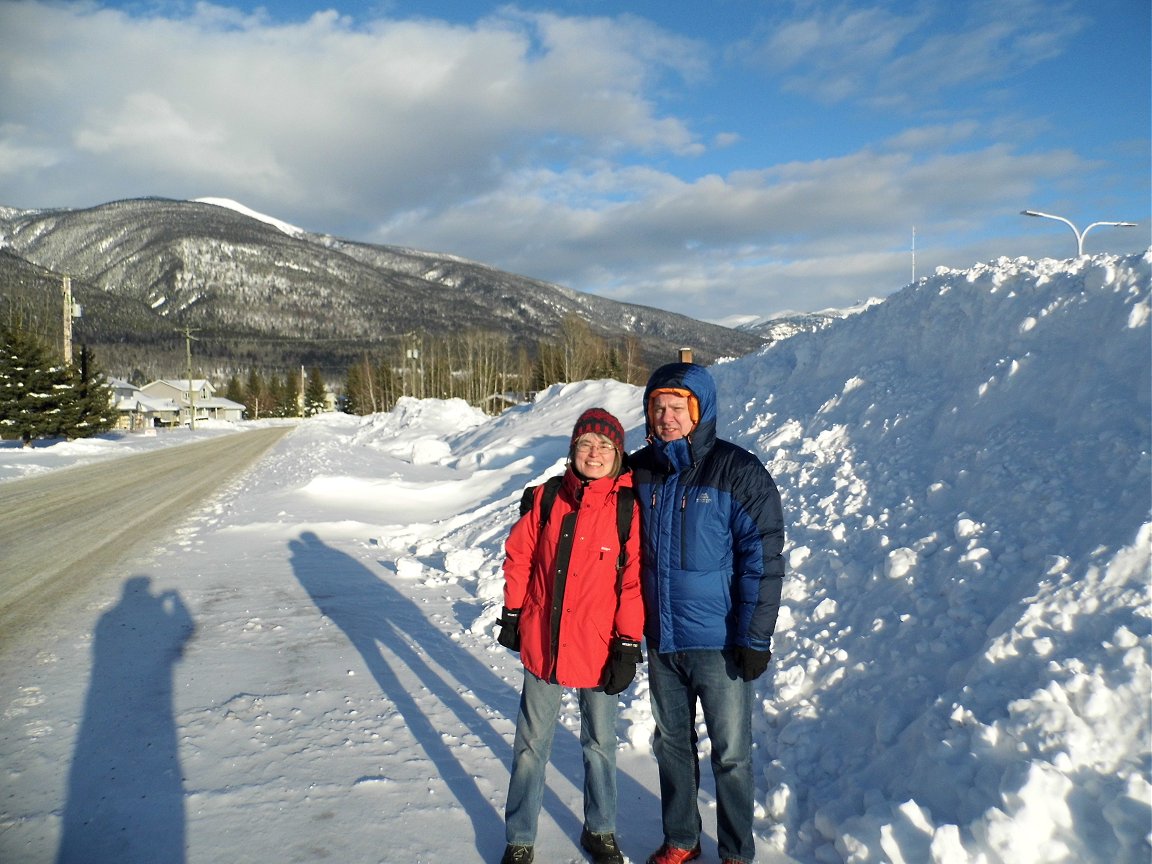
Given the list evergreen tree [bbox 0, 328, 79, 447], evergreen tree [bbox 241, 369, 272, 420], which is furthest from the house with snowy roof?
evergreen tree [bbox 0, 328, 79, 447]

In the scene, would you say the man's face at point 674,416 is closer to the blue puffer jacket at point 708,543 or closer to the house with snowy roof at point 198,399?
the blue puffer jacket at point 708,543

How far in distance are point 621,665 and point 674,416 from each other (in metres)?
1.12

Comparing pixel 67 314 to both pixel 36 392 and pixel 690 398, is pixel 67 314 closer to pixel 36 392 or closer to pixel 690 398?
pixel 36 392

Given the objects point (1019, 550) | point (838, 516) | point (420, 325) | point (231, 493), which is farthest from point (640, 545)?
point (420, 325)

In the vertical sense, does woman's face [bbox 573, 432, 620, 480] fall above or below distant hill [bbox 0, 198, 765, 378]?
below

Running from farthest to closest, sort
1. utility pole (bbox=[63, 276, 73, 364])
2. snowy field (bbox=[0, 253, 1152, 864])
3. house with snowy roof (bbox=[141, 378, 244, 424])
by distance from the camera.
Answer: house with snowy roof (bbox=[141, 378, 244, 424]), utility pole (bbox=[63, 276, 73, 364]), snowy field (bbox=[0, 253, 1152, 864])

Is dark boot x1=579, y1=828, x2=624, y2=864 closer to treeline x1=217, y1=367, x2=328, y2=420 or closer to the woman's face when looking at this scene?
the woman's face

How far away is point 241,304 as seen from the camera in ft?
507

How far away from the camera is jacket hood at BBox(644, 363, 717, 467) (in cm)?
297

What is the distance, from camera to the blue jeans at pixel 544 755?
299 centimetres

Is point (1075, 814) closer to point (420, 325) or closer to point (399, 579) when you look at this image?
point (399, 579)

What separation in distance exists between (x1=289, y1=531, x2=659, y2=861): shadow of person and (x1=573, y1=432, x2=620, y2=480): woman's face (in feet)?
5.97

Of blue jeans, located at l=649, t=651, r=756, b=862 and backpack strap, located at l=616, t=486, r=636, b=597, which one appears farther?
backpack strap, located at l=616, t=486, r=636, b=597

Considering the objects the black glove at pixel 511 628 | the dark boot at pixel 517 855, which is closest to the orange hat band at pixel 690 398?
the black glove at pixel 511 628
